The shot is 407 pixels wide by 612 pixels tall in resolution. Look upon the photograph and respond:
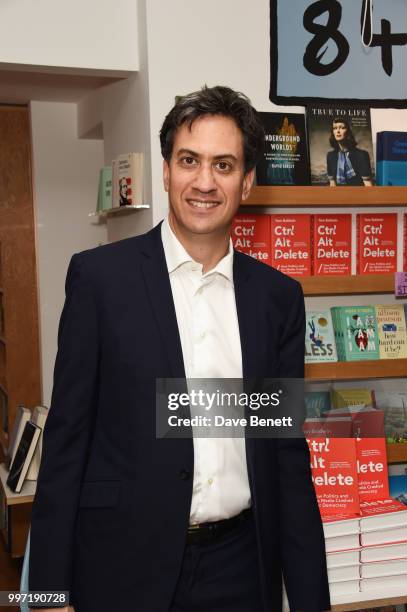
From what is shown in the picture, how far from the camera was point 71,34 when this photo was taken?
9.06 feet

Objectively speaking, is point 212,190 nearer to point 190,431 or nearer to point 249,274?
point 249,274

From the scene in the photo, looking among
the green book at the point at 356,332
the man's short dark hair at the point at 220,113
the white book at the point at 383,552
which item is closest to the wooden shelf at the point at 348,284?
the green book at the point at 356,332

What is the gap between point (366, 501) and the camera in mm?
2357

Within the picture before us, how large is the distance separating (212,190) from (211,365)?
381 millimetres

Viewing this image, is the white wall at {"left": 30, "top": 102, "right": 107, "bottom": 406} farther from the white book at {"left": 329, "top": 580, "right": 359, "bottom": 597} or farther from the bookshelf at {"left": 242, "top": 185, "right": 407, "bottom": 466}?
the white book at {"left": 329, "top": 580, "right": 359, "bottom": 597}

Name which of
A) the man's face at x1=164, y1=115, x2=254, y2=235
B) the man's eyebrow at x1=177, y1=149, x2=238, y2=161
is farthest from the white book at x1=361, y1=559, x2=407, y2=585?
the man's eyebrow at x1=177, y1=149, x2=238, y2=161

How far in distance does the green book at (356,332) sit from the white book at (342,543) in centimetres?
68

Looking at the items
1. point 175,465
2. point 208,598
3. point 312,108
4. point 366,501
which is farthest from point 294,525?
point 312,108

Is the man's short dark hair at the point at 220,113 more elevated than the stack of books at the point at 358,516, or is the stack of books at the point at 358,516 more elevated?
the man's short dark hair at the point at 220,113

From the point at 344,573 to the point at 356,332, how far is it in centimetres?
88

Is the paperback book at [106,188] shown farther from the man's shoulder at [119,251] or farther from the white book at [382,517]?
the white book at [382,517]

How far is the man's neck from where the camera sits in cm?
162

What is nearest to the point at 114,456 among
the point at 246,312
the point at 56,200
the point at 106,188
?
the point at 246,312

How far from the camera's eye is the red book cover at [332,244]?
2.72m
